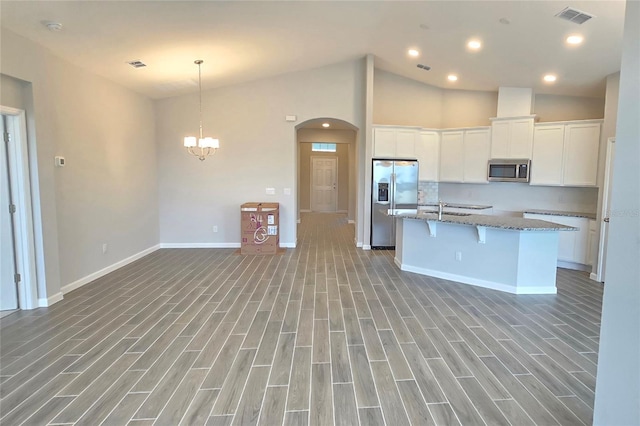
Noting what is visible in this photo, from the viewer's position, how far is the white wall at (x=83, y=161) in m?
3.72

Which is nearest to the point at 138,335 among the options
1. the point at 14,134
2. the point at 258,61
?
the point at 14,134

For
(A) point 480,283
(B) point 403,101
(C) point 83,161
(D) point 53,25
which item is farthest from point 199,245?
(B) point 403,101

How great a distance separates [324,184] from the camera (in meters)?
13.4

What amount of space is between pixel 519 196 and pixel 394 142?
259cm

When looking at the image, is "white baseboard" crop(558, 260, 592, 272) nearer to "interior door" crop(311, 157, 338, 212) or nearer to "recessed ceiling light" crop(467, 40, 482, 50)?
"recessed ceiling light" crop(467, 40, 482, 50)

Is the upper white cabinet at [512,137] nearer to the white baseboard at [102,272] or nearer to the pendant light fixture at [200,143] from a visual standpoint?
the pendant light fixture at [200,143]

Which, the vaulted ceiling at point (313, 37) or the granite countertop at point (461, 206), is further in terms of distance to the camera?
the granite countertop at point (461, 206)

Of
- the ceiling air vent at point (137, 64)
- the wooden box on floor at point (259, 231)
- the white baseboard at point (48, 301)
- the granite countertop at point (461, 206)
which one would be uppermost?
the ceiling air vent at point (137, 64)

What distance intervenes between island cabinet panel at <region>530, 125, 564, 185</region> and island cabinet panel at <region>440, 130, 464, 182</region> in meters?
1.27

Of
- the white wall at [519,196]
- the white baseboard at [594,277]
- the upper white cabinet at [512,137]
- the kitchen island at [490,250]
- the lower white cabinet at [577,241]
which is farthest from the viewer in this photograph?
the upper white cabinet at [512,137]

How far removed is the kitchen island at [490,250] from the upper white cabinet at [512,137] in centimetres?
202

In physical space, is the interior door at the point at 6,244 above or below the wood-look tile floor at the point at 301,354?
above

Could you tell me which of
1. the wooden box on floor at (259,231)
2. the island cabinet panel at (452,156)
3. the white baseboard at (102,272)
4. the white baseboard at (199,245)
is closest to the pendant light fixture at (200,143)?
the wooden box on floor at (259,231)

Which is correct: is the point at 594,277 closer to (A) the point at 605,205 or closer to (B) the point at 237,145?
(A) the point at 605,205
